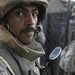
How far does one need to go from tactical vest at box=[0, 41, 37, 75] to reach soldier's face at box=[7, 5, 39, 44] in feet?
0.40

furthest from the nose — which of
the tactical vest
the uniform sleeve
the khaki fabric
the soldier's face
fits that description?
the khaki fabric

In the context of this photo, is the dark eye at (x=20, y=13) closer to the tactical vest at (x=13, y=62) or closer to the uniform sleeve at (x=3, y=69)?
the tactical vest at (x=13, y=62)

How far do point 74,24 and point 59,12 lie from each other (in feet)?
1.47

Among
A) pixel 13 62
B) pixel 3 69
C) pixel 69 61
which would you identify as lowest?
pixel 69 61

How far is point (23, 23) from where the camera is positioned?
154 cm

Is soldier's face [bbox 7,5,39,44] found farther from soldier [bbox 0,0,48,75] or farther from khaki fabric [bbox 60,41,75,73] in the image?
khaki fabric [bbox 60,41,75,73]

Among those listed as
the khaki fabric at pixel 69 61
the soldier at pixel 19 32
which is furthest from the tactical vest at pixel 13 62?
the khaki fabric at pixel 69 61

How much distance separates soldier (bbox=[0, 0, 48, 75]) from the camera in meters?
1.48

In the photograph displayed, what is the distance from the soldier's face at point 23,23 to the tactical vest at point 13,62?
0.40ft

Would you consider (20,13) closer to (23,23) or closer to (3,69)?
(23,23)

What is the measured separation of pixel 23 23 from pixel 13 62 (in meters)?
0.27

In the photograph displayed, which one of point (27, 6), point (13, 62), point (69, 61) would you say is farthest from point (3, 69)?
point (69, 61)

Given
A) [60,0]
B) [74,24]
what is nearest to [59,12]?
[60,0]

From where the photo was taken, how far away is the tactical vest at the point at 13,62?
137 cm
